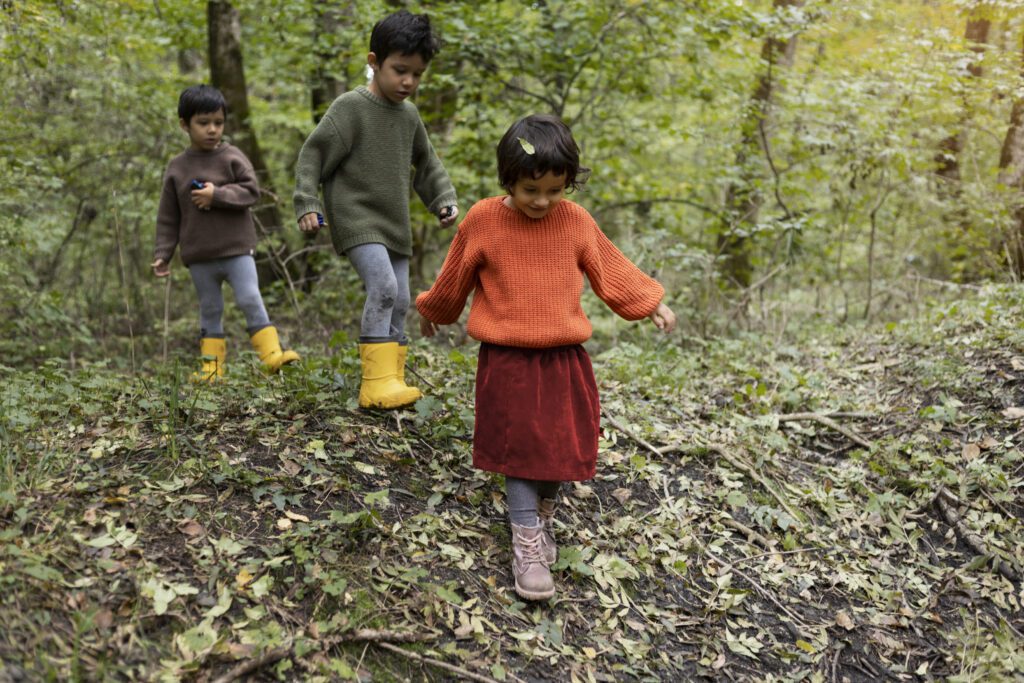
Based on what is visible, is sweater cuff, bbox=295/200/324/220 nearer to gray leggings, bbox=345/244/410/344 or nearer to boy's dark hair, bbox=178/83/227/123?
gray leggings, bbox=345/244/410/344

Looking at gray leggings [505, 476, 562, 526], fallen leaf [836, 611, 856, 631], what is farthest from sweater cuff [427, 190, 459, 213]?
fallen leaf [836, 611, 856, 631]

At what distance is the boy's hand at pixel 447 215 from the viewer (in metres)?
3.88

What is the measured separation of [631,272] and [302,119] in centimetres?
707

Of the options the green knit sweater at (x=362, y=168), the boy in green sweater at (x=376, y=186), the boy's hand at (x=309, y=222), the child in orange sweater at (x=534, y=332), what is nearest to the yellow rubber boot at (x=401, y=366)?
the boy in green sweater at (x=376, y=186)

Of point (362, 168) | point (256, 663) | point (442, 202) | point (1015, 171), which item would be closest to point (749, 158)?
point (1015, 171)

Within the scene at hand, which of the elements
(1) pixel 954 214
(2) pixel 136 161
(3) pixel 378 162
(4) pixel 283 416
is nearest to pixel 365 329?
(4) pixel 283 416

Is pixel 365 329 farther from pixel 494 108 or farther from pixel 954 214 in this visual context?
pixel 954 214

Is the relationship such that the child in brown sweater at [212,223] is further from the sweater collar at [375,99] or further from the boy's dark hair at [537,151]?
Answer: the boy's dark hair at [537,151]

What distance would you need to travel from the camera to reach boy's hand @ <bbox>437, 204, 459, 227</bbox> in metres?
3.88

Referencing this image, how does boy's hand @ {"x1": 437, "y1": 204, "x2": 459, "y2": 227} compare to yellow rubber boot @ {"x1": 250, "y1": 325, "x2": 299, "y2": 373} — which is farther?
yellow rubber boot @ {"x1": 250, "y1": 325, "x2": 299, "y2": 373}

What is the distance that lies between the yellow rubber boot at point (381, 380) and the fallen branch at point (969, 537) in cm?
297

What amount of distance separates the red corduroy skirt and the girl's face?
57 centimetres

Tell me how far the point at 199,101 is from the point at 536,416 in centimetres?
335

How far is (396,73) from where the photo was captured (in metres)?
3.62
